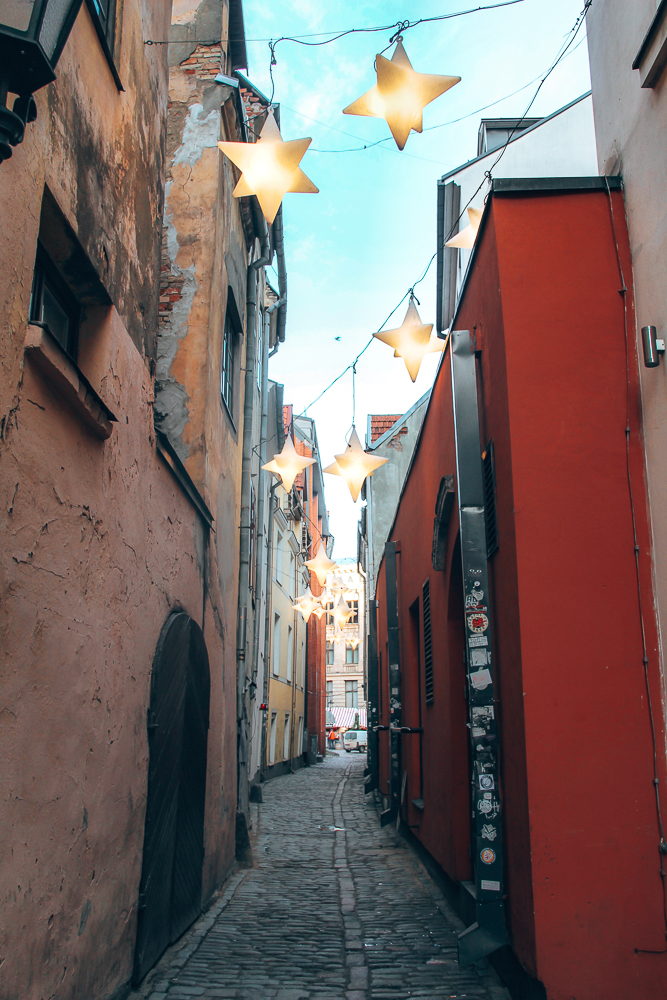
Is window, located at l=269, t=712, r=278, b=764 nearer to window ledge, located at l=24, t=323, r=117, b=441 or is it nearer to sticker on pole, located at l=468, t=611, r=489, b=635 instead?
sticker on pole, located at l=468, t=611, r=489, b=635

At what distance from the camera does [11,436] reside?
9.78 feet

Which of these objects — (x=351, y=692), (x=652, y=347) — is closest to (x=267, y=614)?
(x=652, y=347)

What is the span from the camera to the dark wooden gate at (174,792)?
4.96m

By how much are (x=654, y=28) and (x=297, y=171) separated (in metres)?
2.36

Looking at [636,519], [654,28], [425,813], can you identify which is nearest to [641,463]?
[636,519]

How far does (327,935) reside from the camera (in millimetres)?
5746

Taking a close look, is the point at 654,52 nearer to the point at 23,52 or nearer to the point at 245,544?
the point at 23,52

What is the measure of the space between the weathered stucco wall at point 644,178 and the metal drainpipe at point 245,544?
5841mm

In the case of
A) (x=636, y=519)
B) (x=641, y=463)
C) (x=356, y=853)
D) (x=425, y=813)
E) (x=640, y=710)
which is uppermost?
(x=641, y=463)

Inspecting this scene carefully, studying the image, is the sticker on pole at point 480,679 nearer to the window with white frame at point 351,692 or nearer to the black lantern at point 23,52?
the black lantern at point 23,52

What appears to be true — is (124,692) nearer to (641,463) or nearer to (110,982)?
(110,982)

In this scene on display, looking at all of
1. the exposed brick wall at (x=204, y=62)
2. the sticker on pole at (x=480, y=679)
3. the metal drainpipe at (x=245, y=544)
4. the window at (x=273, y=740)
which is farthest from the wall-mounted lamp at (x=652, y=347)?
the window at (x=273, y=740)

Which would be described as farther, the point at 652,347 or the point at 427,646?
the point at 427,646

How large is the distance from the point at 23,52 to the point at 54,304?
6.64 ft
